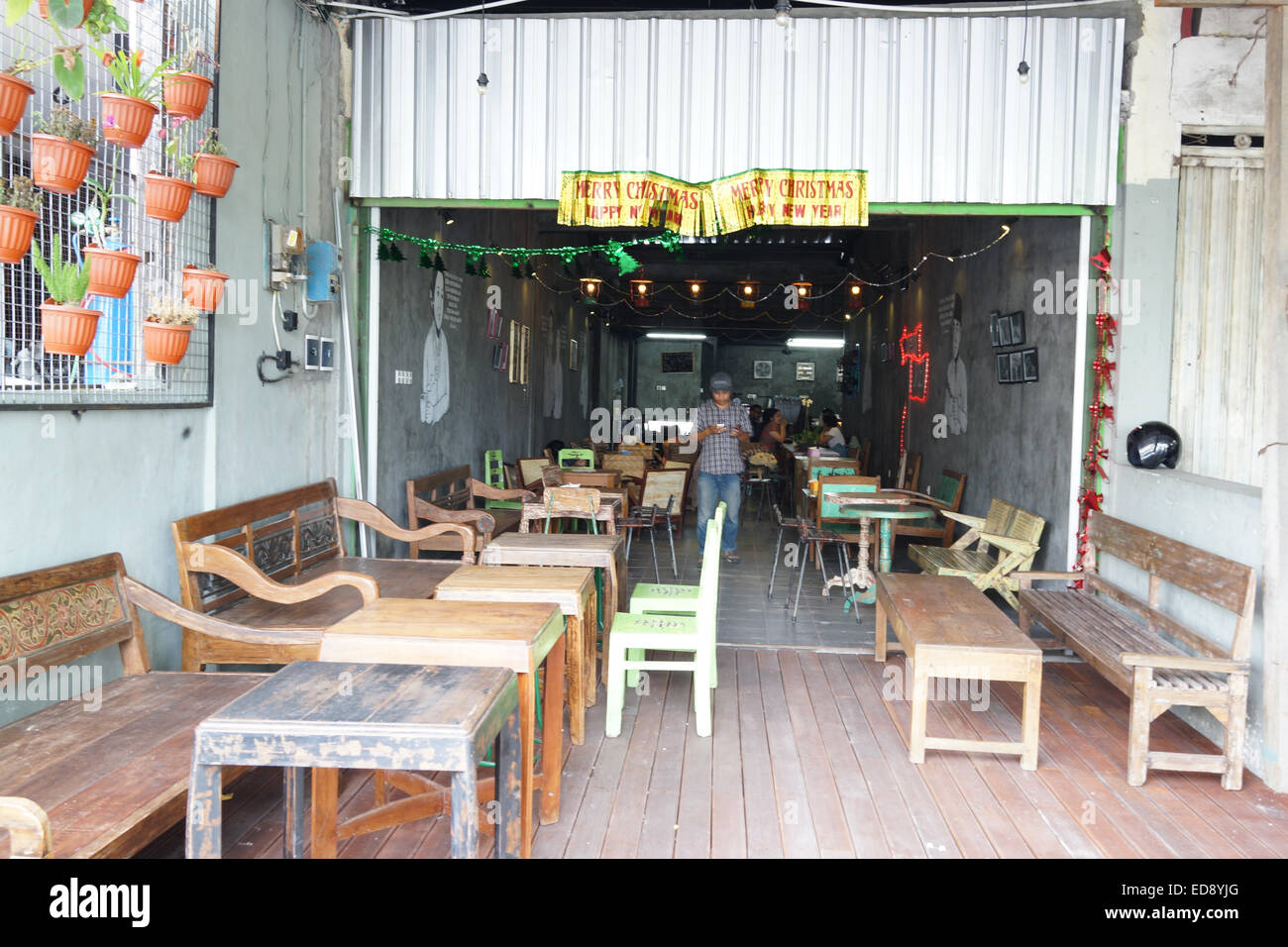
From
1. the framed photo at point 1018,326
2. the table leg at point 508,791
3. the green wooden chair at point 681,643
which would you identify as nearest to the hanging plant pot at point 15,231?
the table leg at point 508,791

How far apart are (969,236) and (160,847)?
836 centimetres

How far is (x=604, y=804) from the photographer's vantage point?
11.5 ft

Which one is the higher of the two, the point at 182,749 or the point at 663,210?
the point at 663,210

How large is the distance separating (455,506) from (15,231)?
534 cm

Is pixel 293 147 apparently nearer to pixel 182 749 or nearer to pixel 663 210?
pixel 663 210

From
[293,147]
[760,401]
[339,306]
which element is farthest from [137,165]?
Answer: [760,401]

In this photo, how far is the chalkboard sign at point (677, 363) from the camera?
25.7m

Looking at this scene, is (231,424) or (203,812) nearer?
(203,812)

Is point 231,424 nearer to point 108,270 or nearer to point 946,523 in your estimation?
point 108,270

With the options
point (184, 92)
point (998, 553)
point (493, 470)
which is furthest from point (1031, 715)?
point (493, 470)

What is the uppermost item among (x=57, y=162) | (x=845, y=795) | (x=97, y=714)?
(x=57, y=162)

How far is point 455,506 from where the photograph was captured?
8070 millimetres

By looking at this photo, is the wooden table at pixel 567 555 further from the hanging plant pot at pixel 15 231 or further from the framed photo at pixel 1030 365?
the framed photo at pixel 1030 365

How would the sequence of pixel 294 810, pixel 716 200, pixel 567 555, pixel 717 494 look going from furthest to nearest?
pixel 717 494
pixel 716 200
pixel 567 555
pixel 294 810
